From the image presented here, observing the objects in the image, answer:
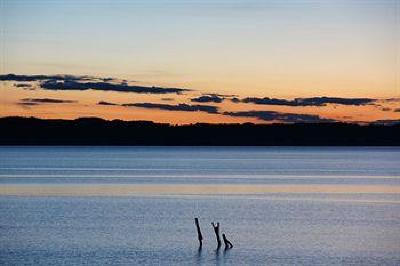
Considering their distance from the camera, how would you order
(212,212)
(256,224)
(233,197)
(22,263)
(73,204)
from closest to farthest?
1. (22,263)
2. (256,224)
3. (212,212)
4. (73,204)
5. (233,197)

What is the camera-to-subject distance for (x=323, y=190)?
291 feet

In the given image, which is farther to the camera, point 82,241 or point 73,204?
point 73,204

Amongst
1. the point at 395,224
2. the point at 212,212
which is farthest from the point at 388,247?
the point at 212,212

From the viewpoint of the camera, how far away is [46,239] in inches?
1802

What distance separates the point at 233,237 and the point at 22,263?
13177 millimetres

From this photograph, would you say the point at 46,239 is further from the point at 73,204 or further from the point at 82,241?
the point at 73,204

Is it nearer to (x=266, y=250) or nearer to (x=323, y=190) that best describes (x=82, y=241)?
(x=266, y=250)

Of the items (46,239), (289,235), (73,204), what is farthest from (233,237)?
(73,204)

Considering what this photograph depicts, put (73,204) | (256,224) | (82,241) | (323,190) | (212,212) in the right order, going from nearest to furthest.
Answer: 1. (82,241)
2. (256,224)
3. (212,212)
4. (73,204)
5. (323,190)

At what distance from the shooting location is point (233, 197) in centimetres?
7781

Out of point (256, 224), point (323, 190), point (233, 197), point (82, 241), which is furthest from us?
point (323, 190)

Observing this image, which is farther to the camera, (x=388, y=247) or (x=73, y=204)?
(x=73, y=204)

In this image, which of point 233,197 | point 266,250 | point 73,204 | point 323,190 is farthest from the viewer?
point 323,190

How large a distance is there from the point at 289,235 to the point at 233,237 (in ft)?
10.9
